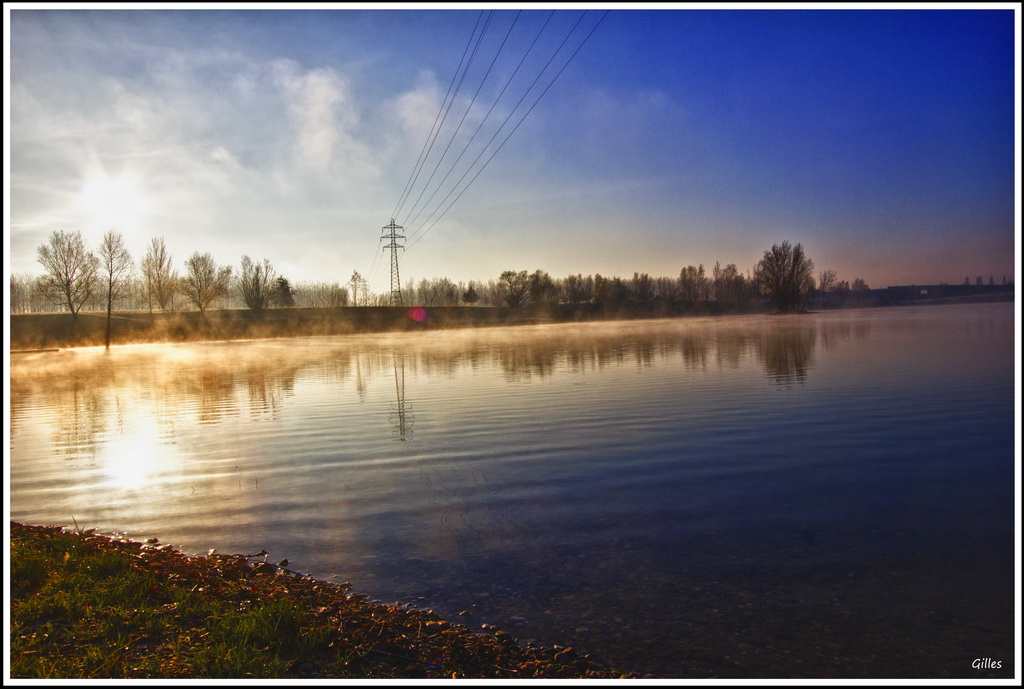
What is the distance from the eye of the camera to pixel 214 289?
104625 millimetres

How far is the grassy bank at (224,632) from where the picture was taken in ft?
14.2

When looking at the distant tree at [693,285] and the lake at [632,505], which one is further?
the distant tree at [693,285]

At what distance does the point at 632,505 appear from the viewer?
8141mm

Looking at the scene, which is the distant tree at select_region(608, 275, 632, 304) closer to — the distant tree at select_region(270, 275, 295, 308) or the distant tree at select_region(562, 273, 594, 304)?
the distant tree at select_region(562, 273, 594, 304)

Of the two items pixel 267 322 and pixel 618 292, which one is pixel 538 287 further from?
pixel 267 322

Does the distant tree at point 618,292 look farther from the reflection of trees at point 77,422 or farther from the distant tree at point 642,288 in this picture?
the reflection of trees at point 77,422

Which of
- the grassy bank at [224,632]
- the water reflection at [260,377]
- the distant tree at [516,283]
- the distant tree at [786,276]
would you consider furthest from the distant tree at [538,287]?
the grassy bank at [224,632]

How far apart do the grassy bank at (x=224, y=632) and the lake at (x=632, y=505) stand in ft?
1.46

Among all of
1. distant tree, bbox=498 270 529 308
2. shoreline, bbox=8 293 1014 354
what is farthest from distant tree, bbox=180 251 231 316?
distant tree, bbox=498 270 529 308

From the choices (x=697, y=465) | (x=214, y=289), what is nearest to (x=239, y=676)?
(x=697, y=465)

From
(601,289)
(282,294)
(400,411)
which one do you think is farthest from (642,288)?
(400,411)

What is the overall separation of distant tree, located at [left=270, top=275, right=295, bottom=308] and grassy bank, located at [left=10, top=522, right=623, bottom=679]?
391 ft

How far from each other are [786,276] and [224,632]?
139361mm

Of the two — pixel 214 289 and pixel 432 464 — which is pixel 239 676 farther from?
pixel 214 289
